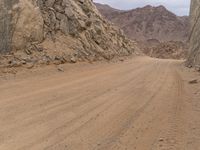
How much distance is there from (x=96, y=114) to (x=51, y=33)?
8.68 m

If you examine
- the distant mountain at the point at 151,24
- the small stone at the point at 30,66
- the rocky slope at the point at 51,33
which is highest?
the rocky slope at the point at 51,33

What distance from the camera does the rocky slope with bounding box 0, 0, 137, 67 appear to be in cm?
1404

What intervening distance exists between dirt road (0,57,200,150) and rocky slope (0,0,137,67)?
5.37ft

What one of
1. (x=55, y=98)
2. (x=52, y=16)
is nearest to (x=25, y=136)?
(x=55, y=98)

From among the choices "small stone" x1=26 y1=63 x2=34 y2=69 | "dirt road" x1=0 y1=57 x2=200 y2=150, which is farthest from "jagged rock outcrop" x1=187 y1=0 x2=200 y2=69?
"small stone" x1=26 y1=63 x2=34 y2=69

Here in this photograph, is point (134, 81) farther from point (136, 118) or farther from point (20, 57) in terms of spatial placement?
point (136, 118)

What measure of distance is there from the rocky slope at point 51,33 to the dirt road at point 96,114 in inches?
64.5

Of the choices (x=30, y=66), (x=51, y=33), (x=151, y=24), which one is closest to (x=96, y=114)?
(x=30, y=66)

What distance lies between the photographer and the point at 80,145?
19.8ft

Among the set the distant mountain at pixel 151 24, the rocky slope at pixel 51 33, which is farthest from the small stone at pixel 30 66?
the distant mountain at pixel 151 24

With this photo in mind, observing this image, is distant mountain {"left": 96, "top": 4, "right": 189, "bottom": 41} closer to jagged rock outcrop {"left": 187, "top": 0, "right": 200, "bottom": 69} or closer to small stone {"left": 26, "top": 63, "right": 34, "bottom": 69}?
jagged rock outcrop {"left": 187, "top": 0, "right": 200, "bottom": 69}

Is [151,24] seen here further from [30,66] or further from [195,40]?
[30,66]

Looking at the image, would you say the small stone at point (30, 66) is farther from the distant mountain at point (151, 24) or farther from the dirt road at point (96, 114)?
the distant mountain at point (151, 24)

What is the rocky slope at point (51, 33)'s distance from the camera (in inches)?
553
